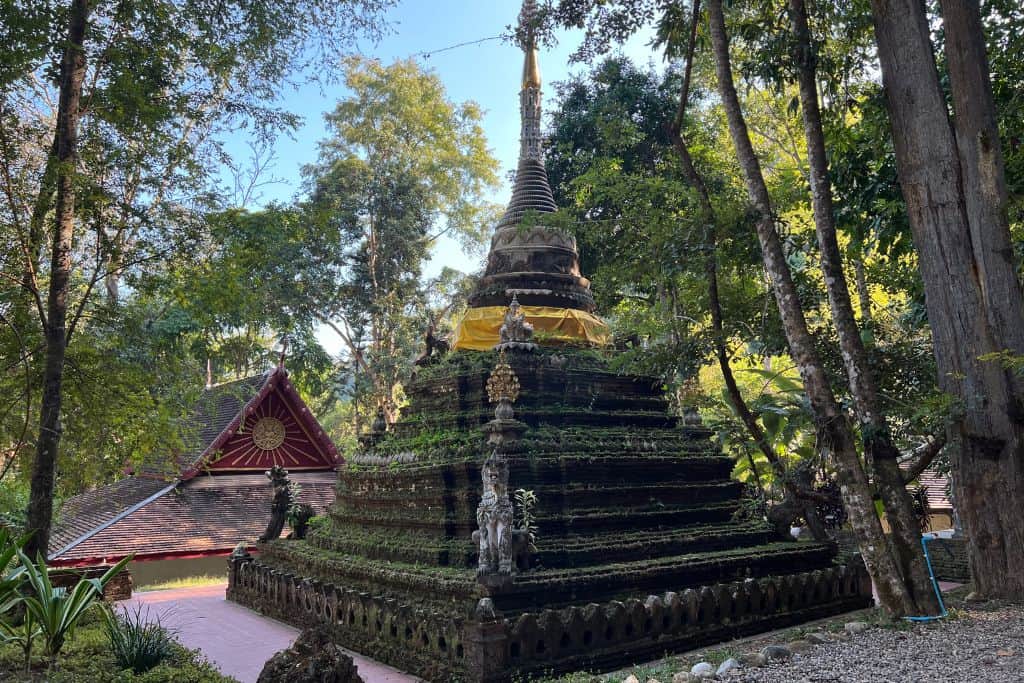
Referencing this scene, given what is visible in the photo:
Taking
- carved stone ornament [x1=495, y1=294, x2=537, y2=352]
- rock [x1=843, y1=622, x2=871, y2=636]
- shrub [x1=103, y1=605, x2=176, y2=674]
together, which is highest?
carved stone ornament [x1=495, y1=294, x2=537, y2=352]

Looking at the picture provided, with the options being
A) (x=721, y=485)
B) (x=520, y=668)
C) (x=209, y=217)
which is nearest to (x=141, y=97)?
(x=209, y=217)

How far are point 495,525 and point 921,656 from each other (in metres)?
3.63

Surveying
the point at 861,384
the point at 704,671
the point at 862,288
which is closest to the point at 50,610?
the point at 704,671

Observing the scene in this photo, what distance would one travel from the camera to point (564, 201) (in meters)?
19.3

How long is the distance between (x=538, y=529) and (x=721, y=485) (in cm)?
308

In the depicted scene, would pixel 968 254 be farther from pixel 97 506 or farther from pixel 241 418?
pixel 97 506

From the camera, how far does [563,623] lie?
22.4ft

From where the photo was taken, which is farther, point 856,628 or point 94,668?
point 856,628

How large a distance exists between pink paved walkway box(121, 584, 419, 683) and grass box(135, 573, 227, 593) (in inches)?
28.8

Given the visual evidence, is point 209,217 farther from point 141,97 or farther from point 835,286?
point 835,286

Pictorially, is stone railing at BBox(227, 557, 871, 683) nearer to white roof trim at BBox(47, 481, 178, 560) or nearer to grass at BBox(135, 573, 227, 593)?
grass at BBox(135, 573, 227, 593)

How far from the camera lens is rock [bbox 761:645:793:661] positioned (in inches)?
237

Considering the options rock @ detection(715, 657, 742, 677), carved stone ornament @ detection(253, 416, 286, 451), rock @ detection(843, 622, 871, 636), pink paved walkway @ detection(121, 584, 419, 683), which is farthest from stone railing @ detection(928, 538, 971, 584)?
carved stone ornament @ detection(253, 416, 286, 451)

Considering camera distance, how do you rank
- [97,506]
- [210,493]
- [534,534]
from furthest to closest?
[210,493], [97,506], [534,534]
